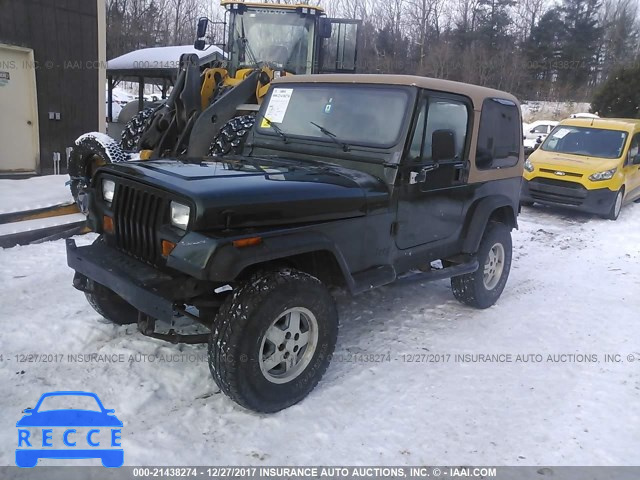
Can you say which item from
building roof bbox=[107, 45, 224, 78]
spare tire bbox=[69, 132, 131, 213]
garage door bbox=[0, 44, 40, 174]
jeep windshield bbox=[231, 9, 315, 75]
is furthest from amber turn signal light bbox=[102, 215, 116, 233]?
building roof bbox=[107, 45, 224, 78]

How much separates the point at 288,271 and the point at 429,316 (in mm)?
2179

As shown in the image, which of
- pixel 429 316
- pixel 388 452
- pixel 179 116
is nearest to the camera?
pixel 388 452

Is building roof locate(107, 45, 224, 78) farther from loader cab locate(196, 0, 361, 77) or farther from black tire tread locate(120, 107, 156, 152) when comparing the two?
black tire tread locate(120, 107, 156, 152)

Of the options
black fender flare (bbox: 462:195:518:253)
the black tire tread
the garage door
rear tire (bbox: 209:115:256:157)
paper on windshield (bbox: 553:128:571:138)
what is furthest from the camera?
paper on windshield (bbox: 553:128:571:138)

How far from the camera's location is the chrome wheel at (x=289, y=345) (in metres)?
→ 3.13

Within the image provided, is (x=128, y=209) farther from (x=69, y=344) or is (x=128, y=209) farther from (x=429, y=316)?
(x=429, y=316)

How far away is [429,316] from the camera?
4895 mm

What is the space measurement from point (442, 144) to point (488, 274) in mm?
1807

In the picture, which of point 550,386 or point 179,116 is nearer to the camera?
point 550,386

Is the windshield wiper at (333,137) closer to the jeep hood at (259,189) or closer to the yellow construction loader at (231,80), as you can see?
the jeep hood at (259,189)

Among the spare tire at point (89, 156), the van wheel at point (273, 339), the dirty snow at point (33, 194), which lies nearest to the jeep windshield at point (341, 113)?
the van wheel at point (273, 339)

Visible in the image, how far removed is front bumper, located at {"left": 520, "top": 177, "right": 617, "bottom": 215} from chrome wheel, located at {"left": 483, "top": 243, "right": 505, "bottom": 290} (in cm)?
567

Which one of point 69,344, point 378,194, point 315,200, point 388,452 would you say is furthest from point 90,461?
point 378,194

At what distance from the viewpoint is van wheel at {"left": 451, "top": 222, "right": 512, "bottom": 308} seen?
495 cm
